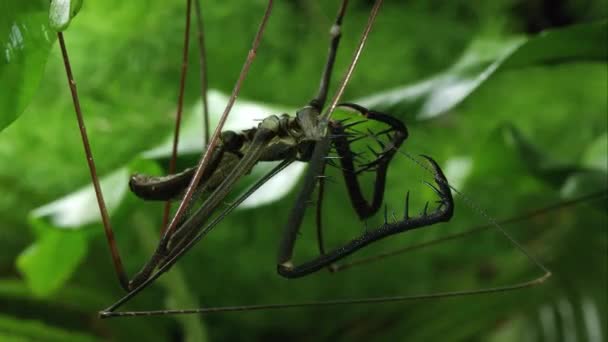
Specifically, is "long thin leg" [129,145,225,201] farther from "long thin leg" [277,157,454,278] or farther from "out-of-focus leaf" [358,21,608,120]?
"out-of-focus leaf" [358,21,608,120]

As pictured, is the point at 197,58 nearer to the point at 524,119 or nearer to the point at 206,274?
the point at 206,274

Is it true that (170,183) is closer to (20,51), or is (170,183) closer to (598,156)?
(20,51)

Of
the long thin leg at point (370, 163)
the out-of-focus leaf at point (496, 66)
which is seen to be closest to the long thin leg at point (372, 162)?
the long thin leg at point (370, 163)

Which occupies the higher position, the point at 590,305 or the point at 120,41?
the point at 120,41

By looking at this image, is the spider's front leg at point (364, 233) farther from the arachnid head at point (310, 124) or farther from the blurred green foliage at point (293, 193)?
the blurred green foliage at point (293, 193)

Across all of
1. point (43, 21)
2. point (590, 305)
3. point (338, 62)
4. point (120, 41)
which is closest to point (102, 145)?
point (120, 41)

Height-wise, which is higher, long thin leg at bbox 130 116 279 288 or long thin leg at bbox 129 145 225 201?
long thin leg at bbox 129 145 225 201

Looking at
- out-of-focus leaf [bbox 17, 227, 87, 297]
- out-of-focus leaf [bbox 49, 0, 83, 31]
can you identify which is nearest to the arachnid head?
out-of-focus leaf [bbox 49, 0, 83, 31]
